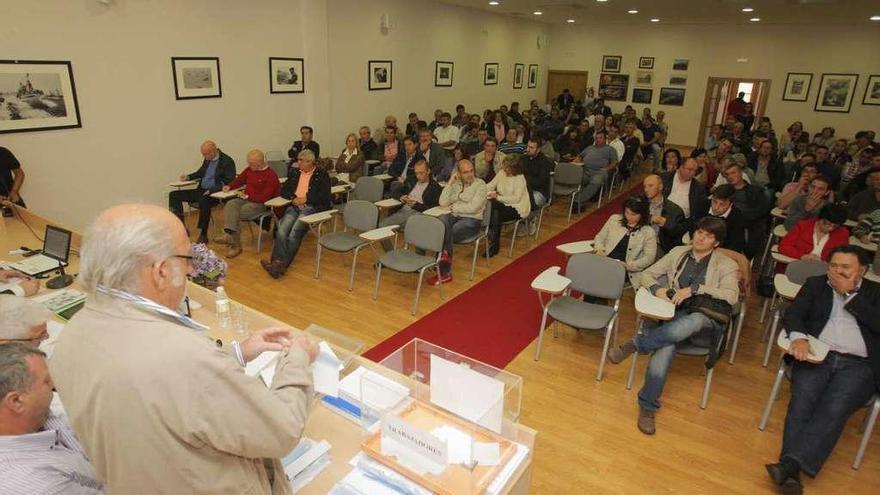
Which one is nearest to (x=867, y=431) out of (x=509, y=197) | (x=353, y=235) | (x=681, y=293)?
(x=681, y=293)

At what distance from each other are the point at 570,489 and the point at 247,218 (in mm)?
4749

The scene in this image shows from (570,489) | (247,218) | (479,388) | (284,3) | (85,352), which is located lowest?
(570,489)

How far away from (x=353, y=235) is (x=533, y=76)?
12.6 m

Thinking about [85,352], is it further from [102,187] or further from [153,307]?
[102,187]

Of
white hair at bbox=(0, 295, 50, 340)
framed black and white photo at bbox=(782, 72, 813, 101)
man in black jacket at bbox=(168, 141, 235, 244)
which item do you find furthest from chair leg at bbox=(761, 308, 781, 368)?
framed black and white photo at bbox=(782, 72, 813, 101)

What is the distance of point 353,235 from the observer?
5340 mm

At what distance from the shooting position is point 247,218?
19.7 ft

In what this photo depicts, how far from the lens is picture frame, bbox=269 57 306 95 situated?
8.09 m

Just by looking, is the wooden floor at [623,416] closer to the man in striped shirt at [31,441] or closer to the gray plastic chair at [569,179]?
the man in striped shirt at [31,441]

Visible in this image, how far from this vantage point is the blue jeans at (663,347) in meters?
3.37

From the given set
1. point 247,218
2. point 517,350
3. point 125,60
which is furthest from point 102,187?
point 517,350

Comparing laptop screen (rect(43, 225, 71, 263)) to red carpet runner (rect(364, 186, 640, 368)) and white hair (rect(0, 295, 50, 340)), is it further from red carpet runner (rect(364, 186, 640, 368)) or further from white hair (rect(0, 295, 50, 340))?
red carpet runner (rect(364, 186, 640, 368))

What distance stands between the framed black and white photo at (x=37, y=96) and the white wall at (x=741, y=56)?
46.3ft

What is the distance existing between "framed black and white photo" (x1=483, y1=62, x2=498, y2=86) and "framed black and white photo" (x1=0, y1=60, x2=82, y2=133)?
994 centimetres
